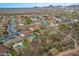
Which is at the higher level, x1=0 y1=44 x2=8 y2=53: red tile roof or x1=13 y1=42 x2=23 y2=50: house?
x1=13 y1=42 x2=23 y2=50: house

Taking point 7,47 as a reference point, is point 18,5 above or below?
above

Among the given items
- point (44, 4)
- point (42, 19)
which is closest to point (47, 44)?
point (42, 19)

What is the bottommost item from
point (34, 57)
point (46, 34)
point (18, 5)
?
point (34, 57)

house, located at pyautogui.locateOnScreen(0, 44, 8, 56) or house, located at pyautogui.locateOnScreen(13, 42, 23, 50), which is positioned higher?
house, located at pyautogui.locateOnScreen(13, 42, 23, 50)

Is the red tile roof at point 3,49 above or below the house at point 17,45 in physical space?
below

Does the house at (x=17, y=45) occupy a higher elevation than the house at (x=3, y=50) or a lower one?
higher

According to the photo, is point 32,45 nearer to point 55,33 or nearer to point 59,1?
point 55,33

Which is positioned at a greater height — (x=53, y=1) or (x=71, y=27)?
(x=53, y=1)

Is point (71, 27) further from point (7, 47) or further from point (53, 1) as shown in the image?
point (7, 47)

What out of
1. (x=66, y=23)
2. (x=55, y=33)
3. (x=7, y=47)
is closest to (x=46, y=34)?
(x=55, y=33)
